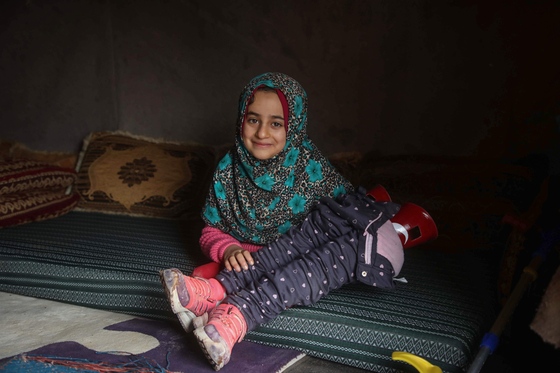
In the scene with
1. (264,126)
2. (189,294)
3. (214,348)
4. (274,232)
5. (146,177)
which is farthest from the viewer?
(146,177)

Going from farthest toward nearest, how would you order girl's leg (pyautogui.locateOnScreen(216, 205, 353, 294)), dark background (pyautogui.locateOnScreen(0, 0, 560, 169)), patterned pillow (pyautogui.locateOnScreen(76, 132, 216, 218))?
1. patterned pillow (pyautogui.locateOnScreen(76, 132, 216, 218))
2. dark background (pyautogui.locateOnScreen(0, 0, 560, 169))
3. girl's leg (pyautogui.locateOnScreen(216, 205, 353, 294))

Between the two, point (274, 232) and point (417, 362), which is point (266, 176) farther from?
point (417, 362)

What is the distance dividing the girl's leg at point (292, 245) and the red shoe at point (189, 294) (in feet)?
0.19

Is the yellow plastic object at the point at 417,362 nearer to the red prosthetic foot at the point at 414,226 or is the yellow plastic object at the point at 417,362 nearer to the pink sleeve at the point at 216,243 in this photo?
the red prosthetic foot at the point at 414,226

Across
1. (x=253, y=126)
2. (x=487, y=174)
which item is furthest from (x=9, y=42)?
(x=487, y=174)

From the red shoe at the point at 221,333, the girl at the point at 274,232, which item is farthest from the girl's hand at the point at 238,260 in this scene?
the red shoe at the point at 221,333

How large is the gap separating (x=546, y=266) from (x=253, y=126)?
1.21 metres

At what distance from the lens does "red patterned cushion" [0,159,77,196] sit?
2176 millimetres

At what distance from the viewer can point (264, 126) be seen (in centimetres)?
158

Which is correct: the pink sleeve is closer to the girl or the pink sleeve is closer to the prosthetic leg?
the girl

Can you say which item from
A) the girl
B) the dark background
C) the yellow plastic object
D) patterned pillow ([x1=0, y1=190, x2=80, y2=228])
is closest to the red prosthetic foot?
the girl

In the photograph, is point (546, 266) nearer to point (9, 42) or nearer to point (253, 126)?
point (253, 126)

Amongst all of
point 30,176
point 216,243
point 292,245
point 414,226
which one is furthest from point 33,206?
point 414,226

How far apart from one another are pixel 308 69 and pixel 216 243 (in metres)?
1.56
